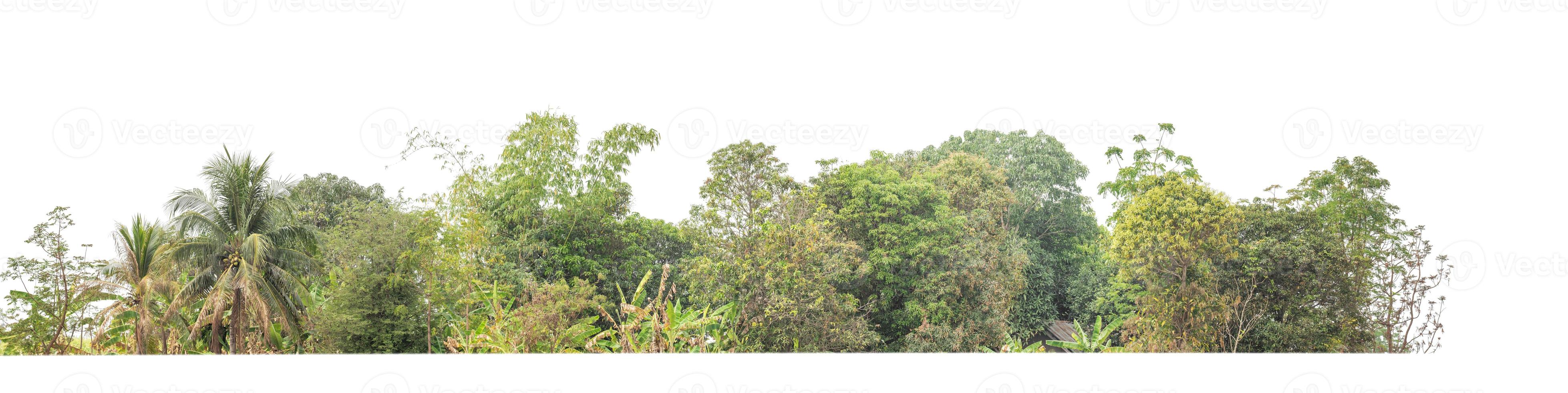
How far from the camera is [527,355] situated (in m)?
4.80

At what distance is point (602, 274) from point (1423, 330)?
28.3 feet

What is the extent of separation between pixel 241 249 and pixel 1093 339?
9.74 metres

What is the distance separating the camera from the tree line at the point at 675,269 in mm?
7629

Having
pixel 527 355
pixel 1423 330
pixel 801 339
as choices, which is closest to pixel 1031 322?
pixel 801 339

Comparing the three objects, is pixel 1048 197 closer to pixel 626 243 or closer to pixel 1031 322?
pixel 1031 322

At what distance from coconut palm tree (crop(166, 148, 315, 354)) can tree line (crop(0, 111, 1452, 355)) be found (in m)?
0.02

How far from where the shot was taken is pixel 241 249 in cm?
780

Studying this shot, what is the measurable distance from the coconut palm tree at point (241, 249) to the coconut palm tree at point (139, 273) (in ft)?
0.51

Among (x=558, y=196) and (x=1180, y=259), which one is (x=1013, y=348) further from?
(x=558, y=196)

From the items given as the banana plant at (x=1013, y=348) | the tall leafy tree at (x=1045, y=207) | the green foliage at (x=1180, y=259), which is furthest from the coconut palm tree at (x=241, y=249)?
the tall leafy tree at (x=1045, y=207)

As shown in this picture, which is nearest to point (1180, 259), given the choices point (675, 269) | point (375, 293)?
point (675, 269)

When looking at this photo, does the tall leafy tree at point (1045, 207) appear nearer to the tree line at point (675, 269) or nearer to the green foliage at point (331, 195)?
the tree line at point (675, 269)

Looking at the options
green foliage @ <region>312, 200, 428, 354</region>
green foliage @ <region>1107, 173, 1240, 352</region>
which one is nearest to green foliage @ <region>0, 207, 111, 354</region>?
green foliage @ <region>312, 200, 428, 354</region>

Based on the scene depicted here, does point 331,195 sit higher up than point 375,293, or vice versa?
point 331,195
